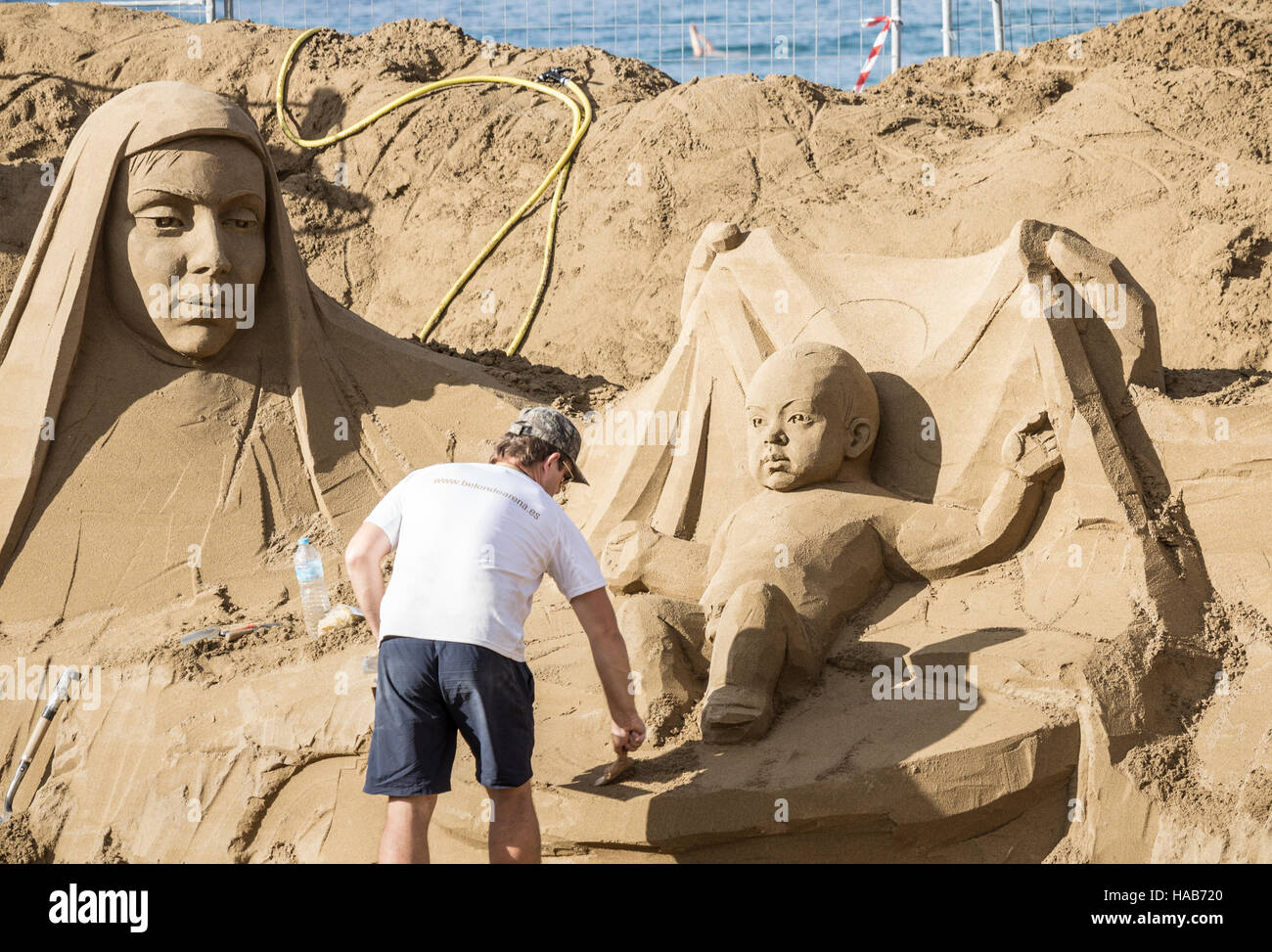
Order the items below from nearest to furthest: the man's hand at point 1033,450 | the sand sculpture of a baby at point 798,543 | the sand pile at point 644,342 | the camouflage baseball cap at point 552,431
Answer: the camouflage baseball cap at point 552,431, the sand pile at point 644,342, the sand sculpture of a baby at point 798,543, the man's hand at point 1033,450

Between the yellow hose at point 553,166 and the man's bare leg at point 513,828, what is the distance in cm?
647

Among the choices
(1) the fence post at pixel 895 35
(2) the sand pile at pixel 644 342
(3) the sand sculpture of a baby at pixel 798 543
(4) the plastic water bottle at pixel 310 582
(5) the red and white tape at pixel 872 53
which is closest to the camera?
(2) the sand pile at pixel 644 342

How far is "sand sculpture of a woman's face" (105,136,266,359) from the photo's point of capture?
644 centimetres

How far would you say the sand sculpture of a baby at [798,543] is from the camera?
4625mm

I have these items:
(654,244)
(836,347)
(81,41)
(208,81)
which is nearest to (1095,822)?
(836,347)

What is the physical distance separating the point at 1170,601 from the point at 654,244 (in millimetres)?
5886

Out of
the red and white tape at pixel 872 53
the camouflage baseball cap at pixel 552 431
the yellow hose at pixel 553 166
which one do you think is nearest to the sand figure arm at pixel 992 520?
the camouflage baseball cap at pixel 552 431

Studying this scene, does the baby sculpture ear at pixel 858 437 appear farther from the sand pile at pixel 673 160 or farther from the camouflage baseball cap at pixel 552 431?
the sand pile at pixel 673 160

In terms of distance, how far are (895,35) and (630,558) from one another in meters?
6.90

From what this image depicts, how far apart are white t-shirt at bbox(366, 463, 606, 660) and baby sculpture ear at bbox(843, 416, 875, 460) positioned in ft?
5.75

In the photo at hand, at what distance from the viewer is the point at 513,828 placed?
145 inches

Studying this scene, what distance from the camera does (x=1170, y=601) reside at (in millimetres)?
4844

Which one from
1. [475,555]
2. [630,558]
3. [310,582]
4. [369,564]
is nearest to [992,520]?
[630,558]
